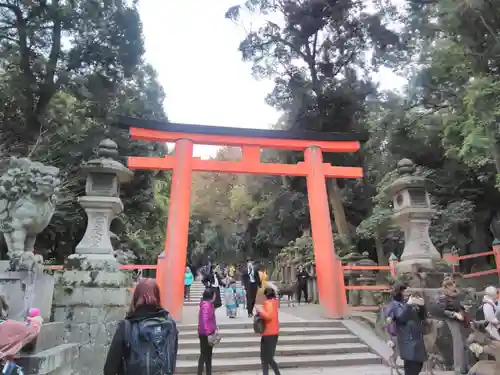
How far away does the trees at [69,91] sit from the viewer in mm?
12241

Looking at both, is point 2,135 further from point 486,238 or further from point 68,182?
point 486,238

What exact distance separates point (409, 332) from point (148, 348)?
2842mm

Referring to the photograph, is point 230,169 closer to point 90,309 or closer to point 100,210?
point 100,210

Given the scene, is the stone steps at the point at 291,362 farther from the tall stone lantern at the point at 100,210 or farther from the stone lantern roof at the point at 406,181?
the stone lantern roof at the point at 406,181

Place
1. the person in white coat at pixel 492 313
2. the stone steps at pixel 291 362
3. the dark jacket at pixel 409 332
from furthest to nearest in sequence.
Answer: the stone steps at pixel 291 362 → the person in white coat at pixel 492 313 → the dark jacket at pixel 409 332

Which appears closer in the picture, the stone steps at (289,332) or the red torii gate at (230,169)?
the stone steps at (289,332)

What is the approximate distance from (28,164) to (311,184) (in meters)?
6.74

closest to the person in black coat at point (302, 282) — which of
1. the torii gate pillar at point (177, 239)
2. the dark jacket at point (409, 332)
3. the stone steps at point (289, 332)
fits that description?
the stone steps at point (289, 332)

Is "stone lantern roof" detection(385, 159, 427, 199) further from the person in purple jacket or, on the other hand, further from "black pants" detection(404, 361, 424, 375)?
the person in purple jacket

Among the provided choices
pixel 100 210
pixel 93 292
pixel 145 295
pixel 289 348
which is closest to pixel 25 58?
pixel 100 210

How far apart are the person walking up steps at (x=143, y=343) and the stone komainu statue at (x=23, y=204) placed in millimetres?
2952

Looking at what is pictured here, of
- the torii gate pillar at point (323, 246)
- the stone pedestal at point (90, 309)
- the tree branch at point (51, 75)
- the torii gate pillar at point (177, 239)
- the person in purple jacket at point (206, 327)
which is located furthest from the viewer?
the tree branch at point (51, 75)

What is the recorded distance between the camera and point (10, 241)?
454cm

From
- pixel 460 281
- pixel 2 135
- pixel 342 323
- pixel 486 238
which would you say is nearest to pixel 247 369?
pixel 342 323
